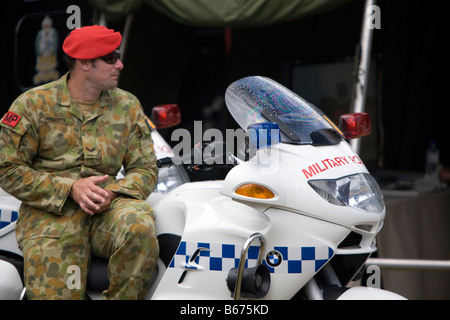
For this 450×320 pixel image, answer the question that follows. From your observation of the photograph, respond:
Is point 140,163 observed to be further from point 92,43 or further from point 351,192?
point 351,192

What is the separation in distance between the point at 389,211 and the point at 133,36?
7.90 ft

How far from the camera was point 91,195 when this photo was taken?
2268 millimetres

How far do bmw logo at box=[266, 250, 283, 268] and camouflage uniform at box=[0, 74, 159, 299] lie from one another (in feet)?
1.26

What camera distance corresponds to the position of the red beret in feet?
7.91

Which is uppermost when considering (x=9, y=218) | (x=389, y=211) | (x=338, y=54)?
(x=338, y=54)

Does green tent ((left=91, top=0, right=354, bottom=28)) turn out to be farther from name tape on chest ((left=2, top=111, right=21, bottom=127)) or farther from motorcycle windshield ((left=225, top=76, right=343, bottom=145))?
name tape on chest ((left=2, top=111, right=21, bottom=127))

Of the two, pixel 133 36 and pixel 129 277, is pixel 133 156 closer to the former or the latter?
pixel 129 277

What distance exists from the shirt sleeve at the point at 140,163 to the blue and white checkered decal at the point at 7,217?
43 centimetres

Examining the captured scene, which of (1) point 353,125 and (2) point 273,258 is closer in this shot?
(2) point 273,258

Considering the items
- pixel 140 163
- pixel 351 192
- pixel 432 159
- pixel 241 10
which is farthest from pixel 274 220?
pixel 432 159

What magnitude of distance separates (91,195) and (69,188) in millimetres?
90

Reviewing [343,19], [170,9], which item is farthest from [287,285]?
[343,19]

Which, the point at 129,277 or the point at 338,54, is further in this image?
the point at 338,54
